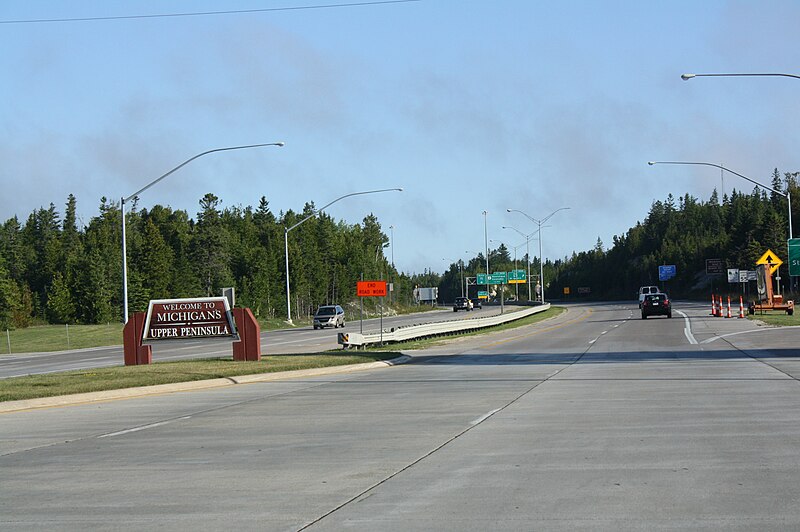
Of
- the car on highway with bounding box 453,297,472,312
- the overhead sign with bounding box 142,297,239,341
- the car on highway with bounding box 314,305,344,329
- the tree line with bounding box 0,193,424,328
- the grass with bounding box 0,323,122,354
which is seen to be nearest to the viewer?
the overhead sign with bounding box 142,297,239,341

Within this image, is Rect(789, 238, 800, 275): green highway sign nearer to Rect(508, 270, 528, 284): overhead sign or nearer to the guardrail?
the guardrail

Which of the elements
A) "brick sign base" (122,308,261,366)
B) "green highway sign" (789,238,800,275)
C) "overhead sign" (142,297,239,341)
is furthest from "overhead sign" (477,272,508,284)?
"overhead sign" (142,297,239,341)

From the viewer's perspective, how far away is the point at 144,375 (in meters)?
22.1

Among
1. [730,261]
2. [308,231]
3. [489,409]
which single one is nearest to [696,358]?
[489,409]

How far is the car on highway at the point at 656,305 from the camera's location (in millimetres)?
61688

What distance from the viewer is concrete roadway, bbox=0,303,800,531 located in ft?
25.8

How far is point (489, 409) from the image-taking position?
15.6 m

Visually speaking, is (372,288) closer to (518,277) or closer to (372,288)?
(372,288)

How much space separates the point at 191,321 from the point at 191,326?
0.15 meters

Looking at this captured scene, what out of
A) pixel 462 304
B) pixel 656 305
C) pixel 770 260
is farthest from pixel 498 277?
pixel 770 260

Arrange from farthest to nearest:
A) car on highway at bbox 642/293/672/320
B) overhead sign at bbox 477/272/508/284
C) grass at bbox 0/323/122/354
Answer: overhead sign at bbox 477/272/508/284, car on highway at bbox 642/293/672/320, grass at bbox 0/323/122/354

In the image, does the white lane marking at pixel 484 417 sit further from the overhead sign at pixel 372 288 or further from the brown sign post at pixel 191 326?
the overhead sign at pixel 372 288

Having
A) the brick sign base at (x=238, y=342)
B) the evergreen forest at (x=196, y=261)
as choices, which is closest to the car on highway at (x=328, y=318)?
the evergreen forest at (x=196, y=261)

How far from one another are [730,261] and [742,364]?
130930 mm
